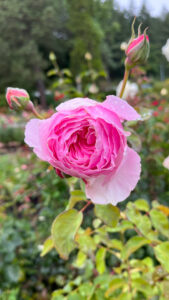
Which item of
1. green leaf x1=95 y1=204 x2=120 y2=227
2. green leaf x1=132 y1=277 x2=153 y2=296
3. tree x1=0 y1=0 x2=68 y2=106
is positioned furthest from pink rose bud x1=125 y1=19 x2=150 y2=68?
tree x1=0 y1=0 x2=68 y2=106

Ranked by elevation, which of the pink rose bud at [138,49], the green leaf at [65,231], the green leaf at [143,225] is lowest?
the green leaf at [143,225]

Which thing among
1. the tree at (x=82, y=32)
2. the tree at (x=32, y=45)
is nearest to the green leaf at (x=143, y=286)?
the tree at (x=32, y=45)

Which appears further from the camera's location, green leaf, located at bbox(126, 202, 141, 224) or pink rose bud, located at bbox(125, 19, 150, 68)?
green leaf, located at bbox(126, 202, 141, 224)

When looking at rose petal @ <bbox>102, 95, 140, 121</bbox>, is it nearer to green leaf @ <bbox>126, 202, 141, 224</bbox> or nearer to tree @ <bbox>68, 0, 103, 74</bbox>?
green leaf @ <bbox>126, 202, 141, 224</bbox>

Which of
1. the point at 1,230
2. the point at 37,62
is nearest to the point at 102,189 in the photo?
the point at 1,230

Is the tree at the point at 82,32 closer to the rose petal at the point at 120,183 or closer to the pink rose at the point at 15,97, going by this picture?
the pink rose at the point at 15,97
